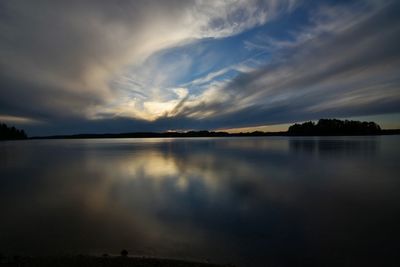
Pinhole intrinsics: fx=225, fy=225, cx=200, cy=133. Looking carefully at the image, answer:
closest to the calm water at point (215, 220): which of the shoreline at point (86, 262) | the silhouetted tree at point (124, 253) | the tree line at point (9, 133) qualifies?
the silhouetted tree at point (124, 253)

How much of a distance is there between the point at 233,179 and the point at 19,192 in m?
13.1

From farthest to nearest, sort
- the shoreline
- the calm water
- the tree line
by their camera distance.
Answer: the tree line < the calm water < the shoreline

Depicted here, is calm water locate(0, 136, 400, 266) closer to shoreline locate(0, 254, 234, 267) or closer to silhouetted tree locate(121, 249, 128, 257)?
silhouetted tree locate(121, 249, 128, 257)

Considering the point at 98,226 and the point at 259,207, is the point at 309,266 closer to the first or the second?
the point at 259,207

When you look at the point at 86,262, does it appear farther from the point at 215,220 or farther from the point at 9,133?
the point at 9,133

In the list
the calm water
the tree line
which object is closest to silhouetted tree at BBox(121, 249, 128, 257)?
the calm water

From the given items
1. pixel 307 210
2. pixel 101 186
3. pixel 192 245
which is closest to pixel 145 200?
pixel 101 186

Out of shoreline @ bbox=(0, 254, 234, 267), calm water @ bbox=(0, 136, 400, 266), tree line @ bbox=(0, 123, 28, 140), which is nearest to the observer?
shoreline @ bbox=(0, 254, 234, 267)

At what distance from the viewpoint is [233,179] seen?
15.9 meters

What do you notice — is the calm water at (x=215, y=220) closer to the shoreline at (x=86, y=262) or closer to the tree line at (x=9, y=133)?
the shoreline at (x=86, y=262)

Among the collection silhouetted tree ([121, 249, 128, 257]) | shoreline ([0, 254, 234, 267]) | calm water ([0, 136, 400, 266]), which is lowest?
calm water ([0, 136, 400, 266])

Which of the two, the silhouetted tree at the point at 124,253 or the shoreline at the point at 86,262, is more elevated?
the shoreline at the point at 86,262

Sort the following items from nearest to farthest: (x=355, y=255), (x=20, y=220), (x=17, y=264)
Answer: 1. (x=17, y=264)
2. (x=355, y=255)
3. (x=20, y=220)

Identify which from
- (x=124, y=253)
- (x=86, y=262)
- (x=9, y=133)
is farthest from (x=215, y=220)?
(x=9, y=133)
